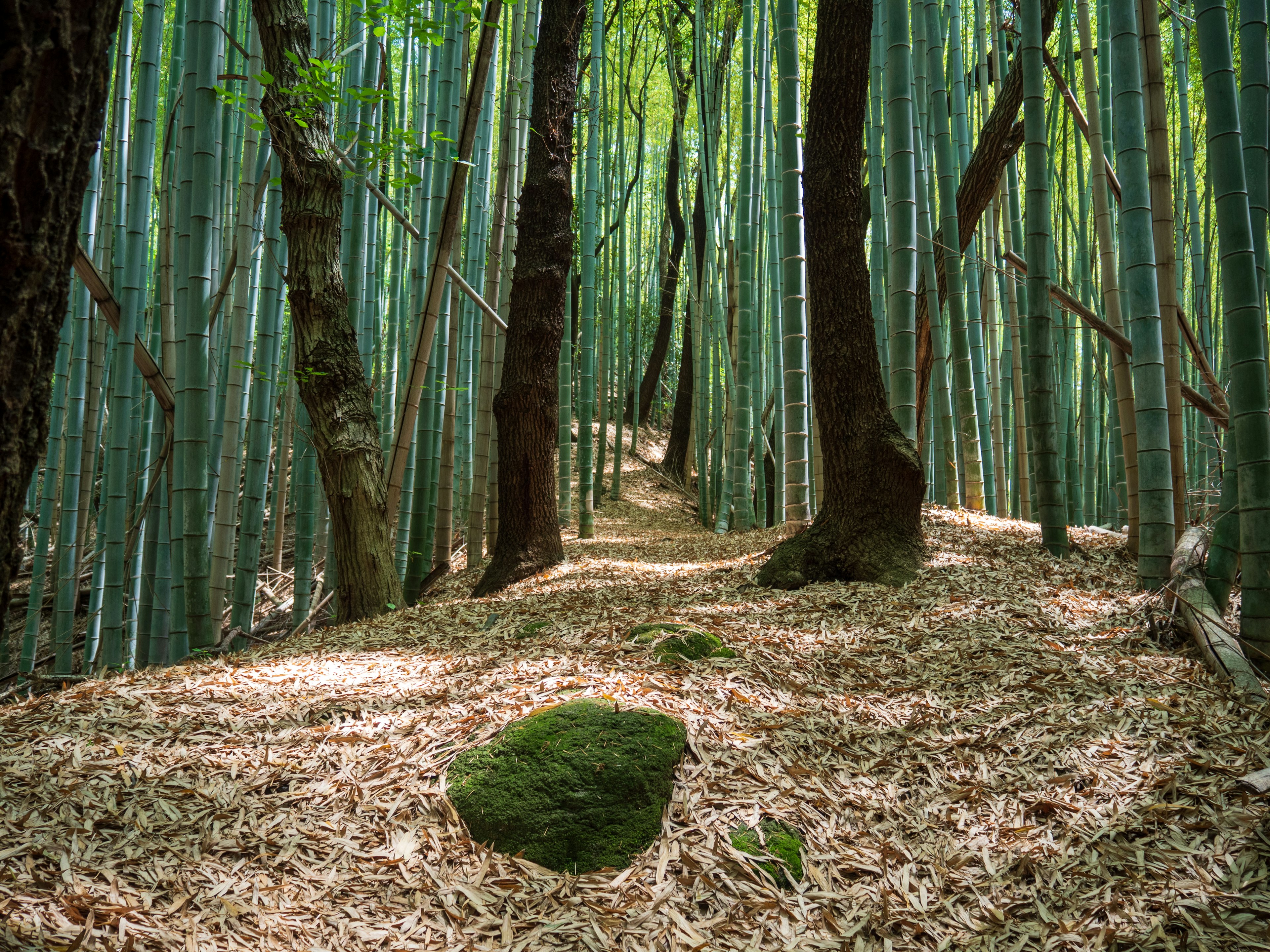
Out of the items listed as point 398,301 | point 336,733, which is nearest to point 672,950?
point 336,733

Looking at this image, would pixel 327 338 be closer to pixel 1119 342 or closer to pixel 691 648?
pixel 691 648

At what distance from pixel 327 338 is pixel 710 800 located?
8.80 feet

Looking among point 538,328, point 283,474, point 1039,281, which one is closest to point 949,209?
point 1039,281

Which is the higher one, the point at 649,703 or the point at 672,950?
the point at 649,703

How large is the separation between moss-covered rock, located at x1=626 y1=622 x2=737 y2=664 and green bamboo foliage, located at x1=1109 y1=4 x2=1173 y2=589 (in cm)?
150

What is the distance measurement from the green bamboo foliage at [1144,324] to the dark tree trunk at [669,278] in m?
7.16

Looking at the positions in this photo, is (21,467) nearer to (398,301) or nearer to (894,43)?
(894,43)

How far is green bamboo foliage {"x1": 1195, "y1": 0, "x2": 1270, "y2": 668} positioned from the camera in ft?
6.30

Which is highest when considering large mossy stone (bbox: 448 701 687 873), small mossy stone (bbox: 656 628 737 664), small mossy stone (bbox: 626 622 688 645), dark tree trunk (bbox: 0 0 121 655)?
dark tree trunk (bbox: 0 0 121 655)

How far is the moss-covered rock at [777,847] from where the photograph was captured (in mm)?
1508

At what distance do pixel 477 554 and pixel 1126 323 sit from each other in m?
4.18

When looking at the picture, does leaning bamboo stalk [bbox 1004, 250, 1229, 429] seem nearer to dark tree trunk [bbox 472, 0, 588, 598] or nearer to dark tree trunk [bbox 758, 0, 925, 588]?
dark tree trunk [bbox 758, 0, 925, 588]

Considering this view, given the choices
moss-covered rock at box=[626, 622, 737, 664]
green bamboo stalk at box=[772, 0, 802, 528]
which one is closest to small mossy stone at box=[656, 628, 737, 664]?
moss-covered rock at box=[626, 622, 737, 664]

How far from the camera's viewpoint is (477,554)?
5.41 metres
